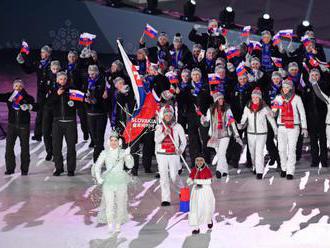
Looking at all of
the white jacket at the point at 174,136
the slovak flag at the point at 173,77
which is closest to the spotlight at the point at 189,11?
the slovak flag at the point at 173,77

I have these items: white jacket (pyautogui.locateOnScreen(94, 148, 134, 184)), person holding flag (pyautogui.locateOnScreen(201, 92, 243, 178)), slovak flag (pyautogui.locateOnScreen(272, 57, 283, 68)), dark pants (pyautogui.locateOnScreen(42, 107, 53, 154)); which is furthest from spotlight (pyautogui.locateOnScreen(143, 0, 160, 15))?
white jacket (pyautogui.locateOnScreen(94, 148, 134, 184))

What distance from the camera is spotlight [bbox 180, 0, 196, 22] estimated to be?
72.6ft

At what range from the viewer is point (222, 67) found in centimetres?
1622

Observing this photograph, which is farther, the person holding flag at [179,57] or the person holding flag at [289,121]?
the person holding flag at [179,57]

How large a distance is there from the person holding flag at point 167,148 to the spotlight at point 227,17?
8.15m

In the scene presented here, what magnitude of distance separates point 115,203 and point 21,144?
3.65 meters

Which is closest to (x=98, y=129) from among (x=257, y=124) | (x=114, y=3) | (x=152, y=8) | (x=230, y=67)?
(x=230, y=67)

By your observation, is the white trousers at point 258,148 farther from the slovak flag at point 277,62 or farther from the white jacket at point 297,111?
the slovak flag at point 277,62

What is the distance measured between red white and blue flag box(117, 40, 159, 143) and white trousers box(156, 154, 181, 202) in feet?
4.33

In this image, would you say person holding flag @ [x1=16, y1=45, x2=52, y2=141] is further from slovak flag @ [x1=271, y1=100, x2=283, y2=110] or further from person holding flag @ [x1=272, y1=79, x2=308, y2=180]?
person holding flag @ [x1=272, y1=79, x2=308, y2=180]

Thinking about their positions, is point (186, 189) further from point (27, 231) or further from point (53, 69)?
point (53, 69)

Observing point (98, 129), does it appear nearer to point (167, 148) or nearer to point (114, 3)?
point (167, 148)

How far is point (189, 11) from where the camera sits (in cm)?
2222

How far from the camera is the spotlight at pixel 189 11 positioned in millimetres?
22141
